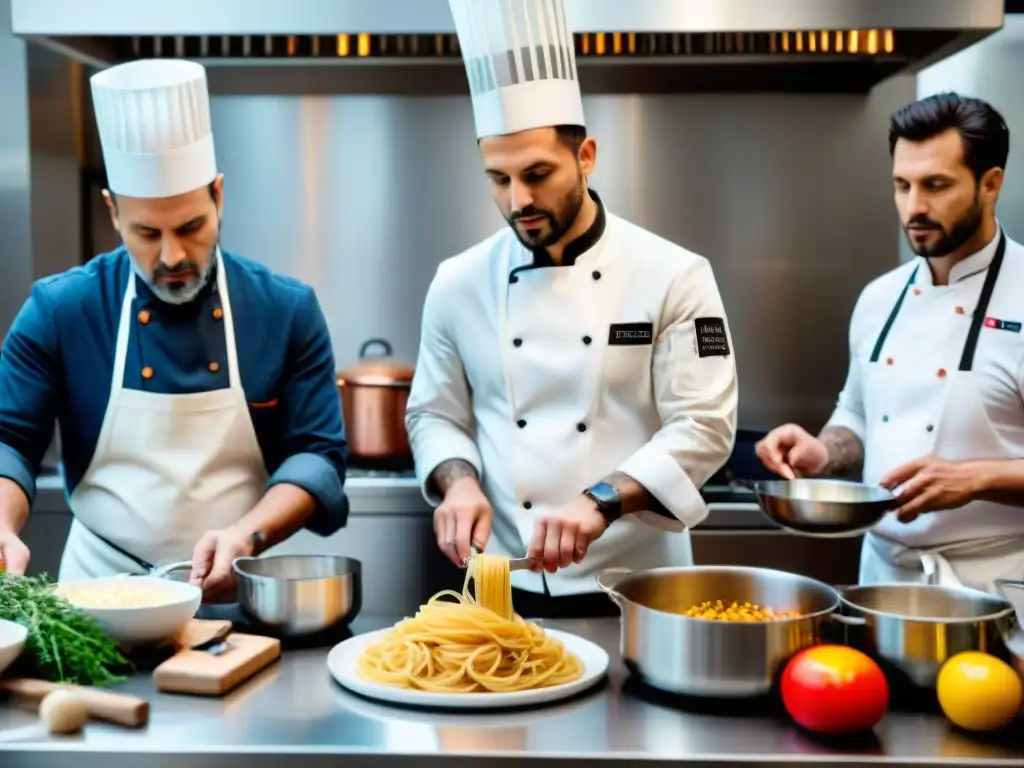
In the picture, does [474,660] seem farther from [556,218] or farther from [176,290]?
[176,290]

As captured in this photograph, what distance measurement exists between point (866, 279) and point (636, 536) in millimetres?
1906

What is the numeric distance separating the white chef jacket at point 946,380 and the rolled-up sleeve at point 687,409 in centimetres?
55

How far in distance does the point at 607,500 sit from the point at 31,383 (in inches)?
47.4

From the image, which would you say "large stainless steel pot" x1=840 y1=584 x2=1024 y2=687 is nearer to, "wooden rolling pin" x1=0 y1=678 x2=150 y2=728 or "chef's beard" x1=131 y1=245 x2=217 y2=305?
"wooden rolling pin" x1=0 y1=678 x2=150 y2=728

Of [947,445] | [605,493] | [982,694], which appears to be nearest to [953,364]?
[947,445]

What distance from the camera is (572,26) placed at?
289 cm

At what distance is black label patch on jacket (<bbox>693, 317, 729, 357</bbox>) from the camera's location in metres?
2.27

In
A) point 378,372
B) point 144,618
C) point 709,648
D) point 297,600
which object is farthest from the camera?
point 378,372

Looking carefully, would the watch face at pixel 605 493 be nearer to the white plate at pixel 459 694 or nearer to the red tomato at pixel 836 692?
the white plate at pixel 459 694

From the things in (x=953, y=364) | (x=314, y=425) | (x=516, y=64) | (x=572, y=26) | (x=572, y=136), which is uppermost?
(x=572, y=26)

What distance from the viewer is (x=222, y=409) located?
2.34 metres

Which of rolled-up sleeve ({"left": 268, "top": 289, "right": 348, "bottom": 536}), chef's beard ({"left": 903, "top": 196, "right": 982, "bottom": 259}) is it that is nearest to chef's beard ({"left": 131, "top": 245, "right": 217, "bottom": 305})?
rolled-up sleeve ({"left": 268, "top": 289, "right": 348, "bottom": 536})

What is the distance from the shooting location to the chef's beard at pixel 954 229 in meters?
2.50

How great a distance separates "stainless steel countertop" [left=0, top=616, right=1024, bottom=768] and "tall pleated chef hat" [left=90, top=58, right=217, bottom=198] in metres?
1.06
